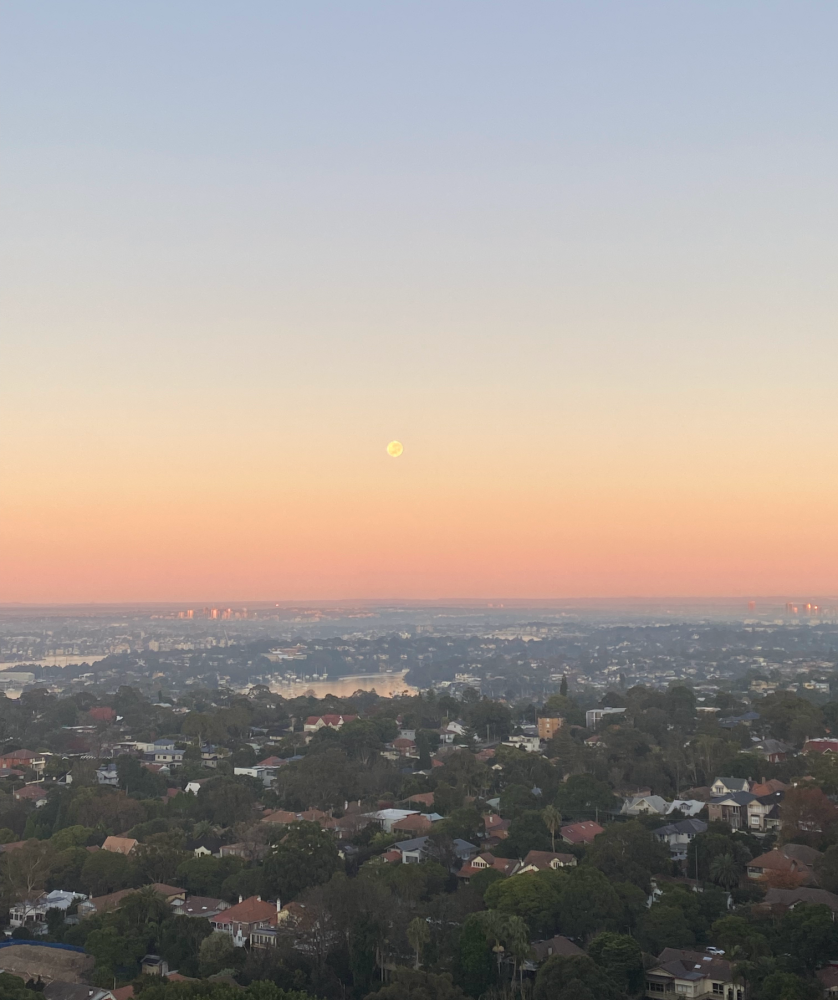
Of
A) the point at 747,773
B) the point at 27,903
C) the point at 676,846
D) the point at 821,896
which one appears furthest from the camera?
the point at 747,773

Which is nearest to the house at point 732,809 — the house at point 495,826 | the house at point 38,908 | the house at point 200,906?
the house at point 495,826

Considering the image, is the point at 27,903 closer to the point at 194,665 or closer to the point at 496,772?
the point at 496,772

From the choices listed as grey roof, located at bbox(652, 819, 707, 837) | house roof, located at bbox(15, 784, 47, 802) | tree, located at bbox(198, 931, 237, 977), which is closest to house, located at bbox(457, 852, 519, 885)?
grey roof, located at bbox(652, 819, 707, 837)

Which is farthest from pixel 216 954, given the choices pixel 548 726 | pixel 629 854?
pixel 548 726

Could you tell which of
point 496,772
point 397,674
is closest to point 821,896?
point 496,772

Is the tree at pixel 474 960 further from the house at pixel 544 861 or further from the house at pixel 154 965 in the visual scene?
the house at pixel 154 965

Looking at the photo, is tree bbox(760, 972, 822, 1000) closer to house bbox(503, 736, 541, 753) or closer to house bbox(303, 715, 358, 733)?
house bbox(503, 736, 541, 753)

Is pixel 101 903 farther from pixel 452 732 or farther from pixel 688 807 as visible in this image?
pixel 452 732
